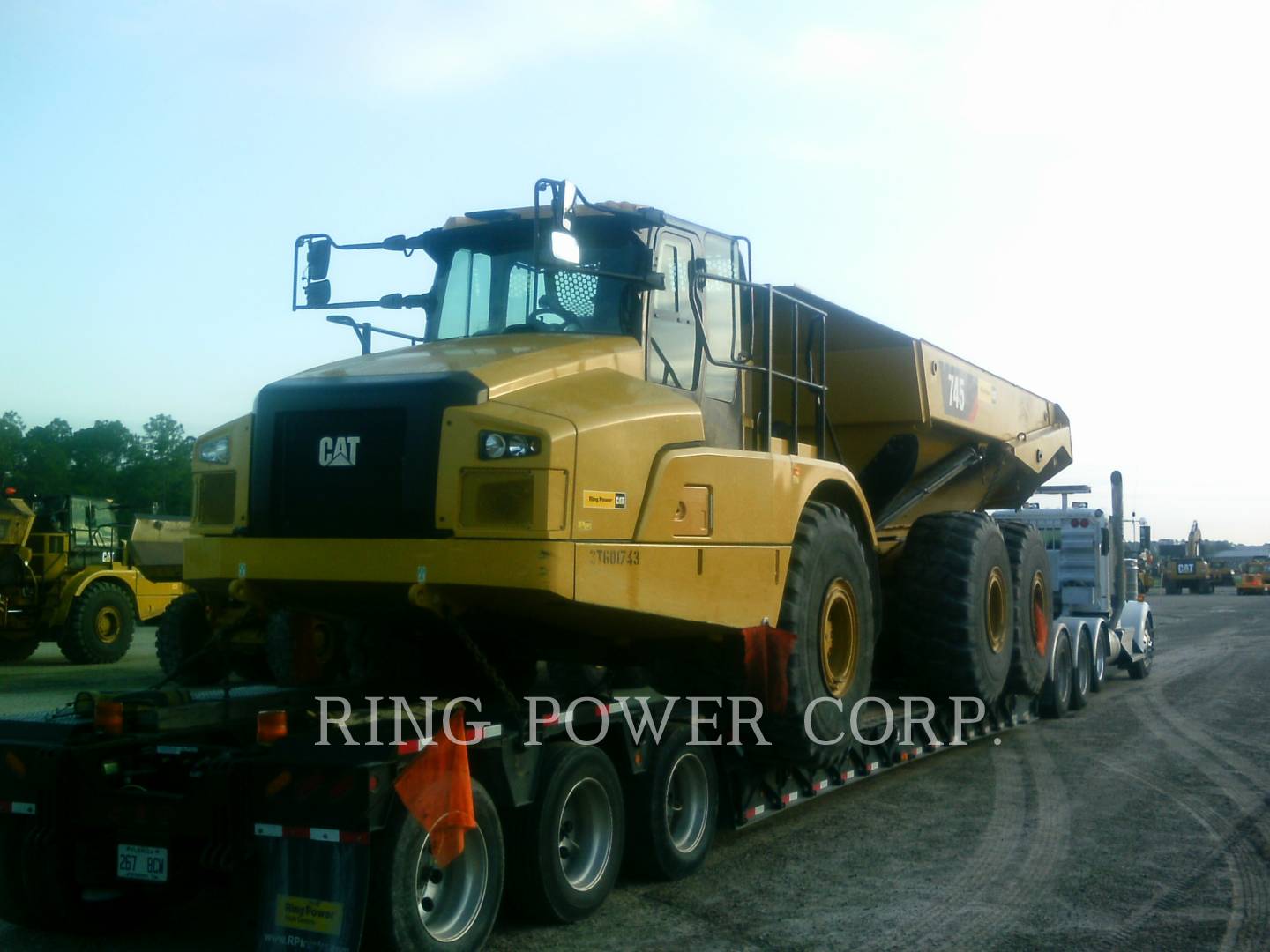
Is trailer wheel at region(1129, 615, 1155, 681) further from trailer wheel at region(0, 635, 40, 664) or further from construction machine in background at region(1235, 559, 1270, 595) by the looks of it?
construction machine in background at region(1235, 559, 1270, 595)

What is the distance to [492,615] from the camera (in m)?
6.03

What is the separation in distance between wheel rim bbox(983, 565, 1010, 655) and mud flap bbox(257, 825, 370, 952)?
5.72m

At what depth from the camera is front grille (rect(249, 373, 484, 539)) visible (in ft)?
18.9

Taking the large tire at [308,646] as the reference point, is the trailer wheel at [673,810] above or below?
below

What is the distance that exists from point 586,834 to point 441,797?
138cm

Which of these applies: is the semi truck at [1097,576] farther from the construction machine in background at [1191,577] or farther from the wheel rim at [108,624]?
the construction machine in background at [1191,577]

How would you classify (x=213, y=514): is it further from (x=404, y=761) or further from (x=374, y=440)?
(x=404, y=761)

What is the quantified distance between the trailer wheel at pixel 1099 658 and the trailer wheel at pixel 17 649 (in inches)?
594

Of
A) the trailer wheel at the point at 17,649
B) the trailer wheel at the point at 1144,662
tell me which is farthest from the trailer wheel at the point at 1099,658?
the trailer wheel at the point at 17,649

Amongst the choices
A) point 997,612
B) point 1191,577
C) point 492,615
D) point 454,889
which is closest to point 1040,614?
point 997,612

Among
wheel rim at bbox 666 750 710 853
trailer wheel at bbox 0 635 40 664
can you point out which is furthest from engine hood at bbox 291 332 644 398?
trailer wheel at bbox 0 635 40 664

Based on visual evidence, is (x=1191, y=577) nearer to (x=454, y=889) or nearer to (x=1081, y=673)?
(x=1081, y=673)

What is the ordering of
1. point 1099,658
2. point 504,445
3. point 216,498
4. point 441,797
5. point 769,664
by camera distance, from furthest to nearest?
point 1099,658, point 769,664, point 216,498, point 504,445, point 441,797

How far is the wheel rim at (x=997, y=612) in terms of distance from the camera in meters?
9.66
